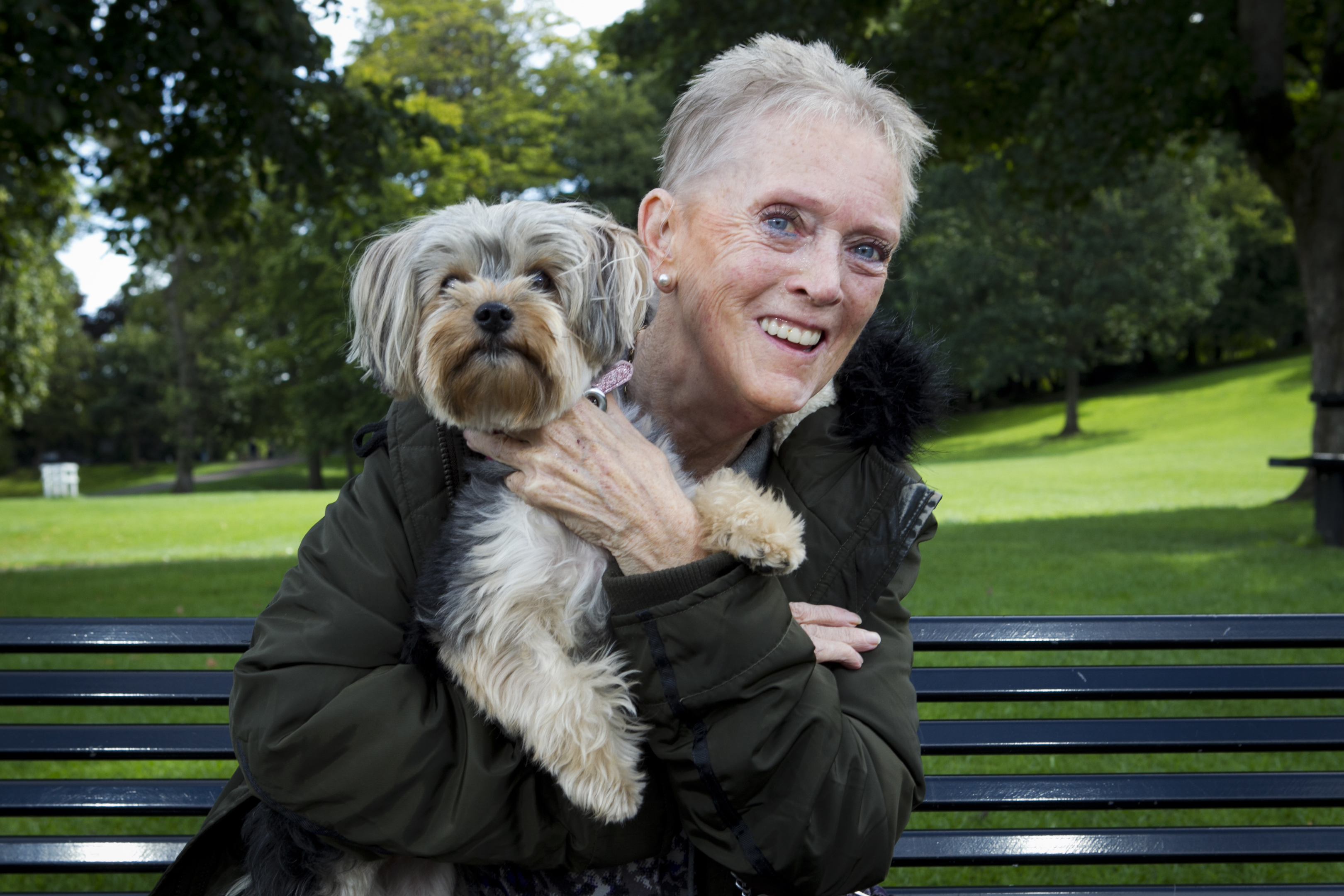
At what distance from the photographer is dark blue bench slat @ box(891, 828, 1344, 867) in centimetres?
242

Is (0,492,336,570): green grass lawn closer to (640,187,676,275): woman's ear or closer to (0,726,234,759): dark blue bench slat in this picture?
(0,726,234,759): dark blue bench slat

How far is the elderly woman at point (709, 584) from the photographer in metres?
1.56

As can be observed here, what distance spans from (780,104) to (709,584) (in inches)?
34.3

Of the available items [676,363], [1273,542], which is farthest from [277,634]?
[1273,542]

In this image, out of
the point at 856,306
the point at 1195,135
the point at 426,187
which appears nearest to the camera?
the point at 856,306

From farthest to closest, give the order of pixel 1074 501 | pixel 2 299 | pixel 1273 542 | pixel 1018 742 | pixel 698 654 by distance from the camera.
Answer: pixel 2 299, pixel 1074 501, pixel 1273 542, pixel 1018 742, pixel 698 654

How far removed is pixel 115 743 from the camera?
7.79ft

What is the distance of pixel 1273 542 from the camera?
972 cm

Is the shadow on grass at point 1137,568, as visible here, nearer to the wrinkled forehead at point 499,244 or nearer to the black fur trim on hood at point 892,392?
the black fur trim on hood at point 892,392

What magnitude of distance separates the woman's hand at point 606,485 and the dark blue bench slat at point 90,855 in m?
1.30

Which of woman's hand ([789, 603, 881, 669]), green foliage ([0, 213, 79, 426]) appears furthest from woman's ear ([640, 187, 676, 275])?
green foliage ([0, 213, 79, 426])

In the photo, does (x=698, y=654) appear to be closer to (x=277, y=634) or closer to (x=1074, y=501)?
(x=277, y=634)

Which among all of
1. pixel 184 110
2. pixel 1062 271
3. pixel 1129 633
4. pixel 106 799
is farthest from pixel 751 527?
pixel 1062 271

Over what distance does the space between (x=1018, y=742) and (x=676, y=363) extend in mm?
1211
